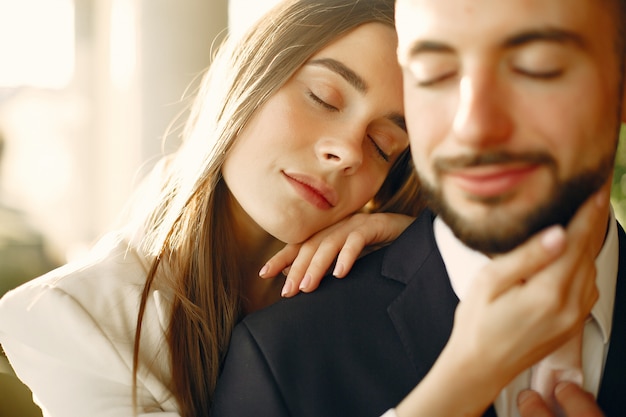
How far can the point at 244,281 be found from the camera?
5.43ft

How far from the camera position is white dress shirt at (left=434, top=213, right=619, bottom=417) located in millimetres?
1148

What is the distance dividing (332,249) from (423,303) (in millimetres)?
297

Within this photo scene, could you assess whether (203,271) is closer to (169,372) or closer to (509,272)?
(169,372)

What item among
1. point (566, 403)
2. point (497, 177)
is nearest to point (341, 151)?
point (497, 177)

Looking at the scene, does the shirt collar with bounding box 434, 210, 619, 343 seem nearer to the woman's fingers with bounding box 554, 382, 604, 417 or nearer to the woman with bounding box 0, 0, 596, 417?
the woman's fingers with bounding box 554, 382, 604, 417

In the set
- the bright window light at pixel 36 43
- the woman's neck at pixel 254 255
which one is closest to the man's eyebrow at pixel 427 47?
the woman's neck at pixel 254 255

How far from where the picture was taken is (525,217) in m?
0.98

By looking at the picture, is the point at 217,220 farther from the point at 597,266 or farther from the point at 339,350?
the point at 597,266

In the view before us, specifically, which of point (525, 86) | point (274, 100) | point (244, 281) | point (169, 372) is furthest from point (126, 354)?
point (525, 86)

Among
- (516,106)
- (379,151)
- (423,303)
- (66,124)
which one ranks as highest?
(516,106)

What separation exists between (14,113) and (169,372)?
267 centimetres

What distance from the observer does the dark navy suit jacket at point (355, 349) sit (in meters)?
1.13

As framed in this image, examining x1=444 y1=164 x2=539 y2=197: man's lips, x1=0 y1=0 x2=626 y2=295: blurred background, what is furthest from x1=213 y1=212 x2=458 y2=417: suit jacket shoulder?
x1=0 y1=0 x2=626 y2=295: blurred background

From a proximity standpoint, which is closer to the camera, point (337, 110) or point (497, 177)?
point (497, 177)
